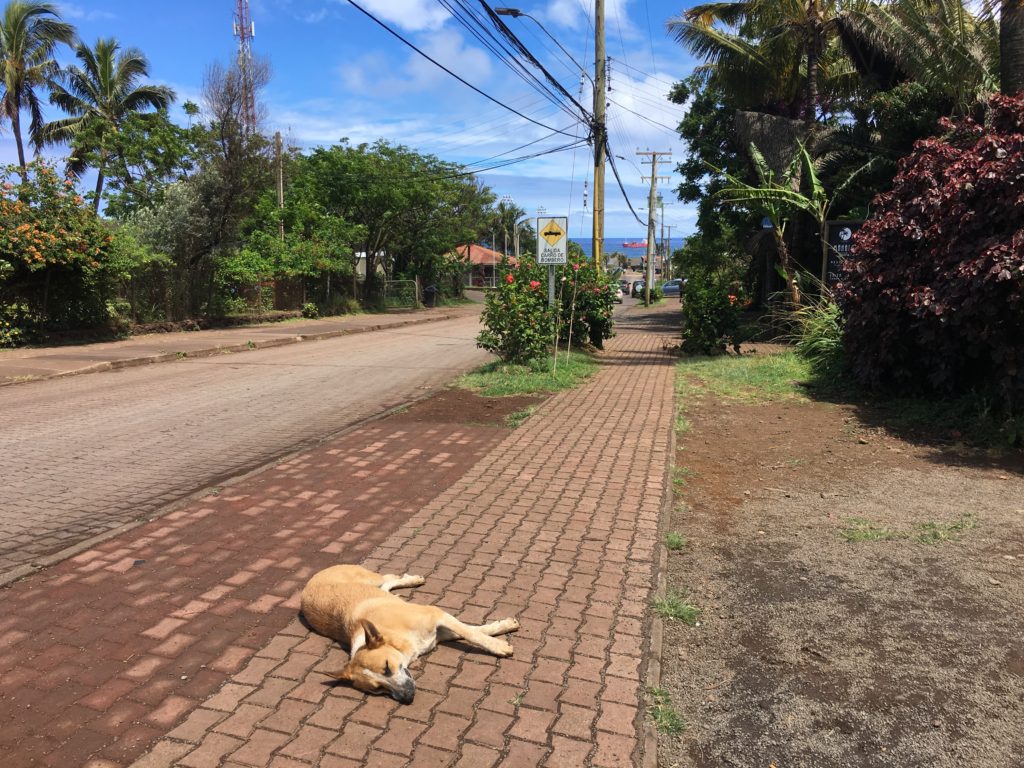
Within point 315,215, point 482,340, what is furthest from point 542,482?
point 315,215

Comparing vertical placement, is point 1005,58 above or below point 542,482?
above

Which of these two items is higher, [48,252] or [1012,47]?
[1012,47]

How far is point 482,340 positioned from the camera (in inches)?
461

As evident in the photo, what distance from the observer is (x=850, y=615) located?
145 inches

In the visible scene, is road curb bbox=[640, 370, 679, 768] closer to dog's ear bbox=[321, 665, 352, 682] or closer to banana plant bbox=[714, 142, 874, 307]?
dog's ear bbox=[321, 665, 352, 682]

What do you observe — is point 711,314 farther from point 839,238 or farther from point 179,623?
point 179,623

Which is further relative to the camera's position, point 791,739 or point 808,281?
point 808,281

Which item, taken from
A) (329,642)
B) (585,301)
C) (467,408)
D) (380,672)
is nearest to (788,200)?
(585,301)

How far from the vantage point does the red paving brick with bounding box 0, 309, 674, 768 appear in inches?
107

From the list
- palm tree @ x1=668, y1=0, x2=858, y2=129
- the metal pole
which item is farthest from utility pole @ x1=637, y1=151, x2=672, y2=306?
palm tree @ x1=668, y1=0, x2=858, y2=129

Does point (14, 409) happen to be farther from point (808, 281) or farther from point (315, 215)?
point (315, 215)

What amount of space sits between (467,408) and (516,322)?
2.82m

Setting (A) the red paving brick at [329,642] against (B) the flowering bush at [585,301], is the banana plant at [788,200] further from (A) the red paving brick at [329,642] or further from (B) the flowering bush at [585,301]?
(A) the red paving brick at [329,642]

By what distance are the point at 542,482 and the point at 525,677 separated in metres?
2.77
